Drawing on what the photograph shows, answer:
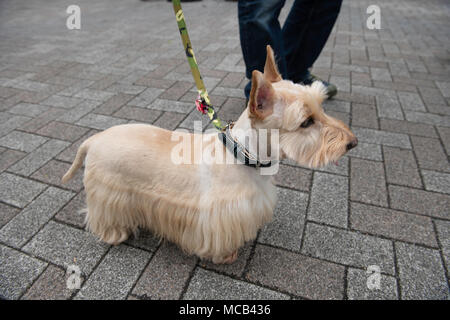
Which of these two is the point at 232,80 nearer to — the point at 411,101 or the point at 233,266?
the point at 411,101

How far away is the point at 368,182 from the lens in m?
2.70

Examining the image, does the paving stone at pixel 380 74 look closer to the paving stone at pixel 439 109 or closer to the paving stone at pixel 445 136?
the paving stone at pixel 439 109

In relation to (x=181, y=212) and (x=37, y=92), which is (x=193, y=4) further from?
(x=181, y=212)

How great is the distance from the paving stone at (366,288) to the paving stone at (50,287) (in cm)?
191

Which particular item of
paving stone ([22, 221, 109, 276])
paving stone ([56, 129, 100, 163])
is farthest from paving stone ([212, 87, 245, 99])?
paving stone ([22, 221, 109, 276])

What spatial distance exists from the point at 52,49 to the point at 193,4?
592cm

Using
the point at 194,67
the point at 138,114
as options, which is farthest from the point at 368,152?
the point at 138,114

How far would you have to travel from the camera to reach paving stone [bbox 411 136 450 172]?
288cm

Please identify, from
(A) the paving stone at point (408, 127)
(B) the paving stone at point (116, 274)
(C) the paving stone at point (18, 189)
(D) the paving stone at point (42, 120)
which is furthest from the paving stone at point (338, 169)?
(D) the paving stone at point (42, 120)

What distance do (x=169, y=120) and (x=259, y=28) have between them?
1570mm

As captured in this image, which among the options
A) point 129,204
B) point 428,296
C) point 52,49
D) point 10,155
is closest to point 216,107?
point 129,204

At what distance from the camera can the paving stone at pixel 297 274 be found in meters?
1.87

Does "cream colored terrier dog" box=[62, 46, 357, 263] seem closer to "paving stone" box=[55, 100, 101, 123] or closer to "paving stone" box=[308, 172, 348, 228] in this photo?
"paving stone" box=[308, 172, 348, 228]
